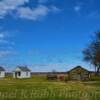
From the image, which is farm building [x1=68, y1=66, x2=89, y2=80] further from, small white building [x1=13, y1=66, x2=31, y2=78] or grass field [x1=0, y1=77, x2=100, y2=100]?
grass field [x1=0, y1=77, x2=100, y2=100]

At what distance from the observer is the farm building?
86.5 metres

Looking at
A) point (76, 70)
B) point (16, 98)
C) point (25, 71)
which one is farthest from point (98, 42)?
point (16, 98)

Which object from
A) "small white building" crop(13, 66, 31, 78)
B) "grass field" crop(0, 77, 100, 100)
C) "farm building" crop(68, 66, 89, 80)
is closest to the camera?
"grass field" crop(0, 77, 100, 100)

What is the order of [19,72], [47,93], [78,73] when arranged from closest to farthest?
[47,93] < [78,73] < [19,72]

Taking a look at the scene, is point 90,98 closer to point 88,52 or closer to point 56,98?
point 56,98

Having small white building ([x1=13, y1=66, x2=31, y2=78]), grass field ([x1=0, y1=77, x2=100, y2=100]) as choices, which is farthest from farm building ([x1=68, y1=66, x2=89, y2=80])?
grass field ([x1=0, y1=77, x2=100, y2=100])

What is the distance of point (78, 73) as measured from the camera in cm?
8694

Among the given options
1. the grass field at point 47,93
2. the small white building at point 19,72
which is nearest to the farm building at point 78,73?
the small white building at point 19,72

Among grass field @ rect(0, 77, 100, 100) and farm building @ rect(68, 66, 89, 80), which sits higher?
farm building @ rect(68, 66, 89, 80)

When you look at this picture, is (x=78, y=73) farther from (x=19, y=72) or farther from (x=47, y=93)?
(x=47, y=93)

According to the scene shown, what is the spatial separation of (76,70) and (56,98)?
61.6m

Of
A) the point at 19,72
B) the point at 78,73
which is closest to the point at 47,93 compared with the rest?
the point at 78,73

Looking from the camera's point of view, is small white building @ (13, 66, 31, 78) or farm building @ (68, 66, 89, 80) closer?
farm building @ (68, 66, 89, 80)

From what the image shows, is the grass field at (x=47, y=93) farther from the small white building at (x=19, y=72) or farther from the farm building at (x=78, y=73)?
the small white building at (x=19, y=72)
